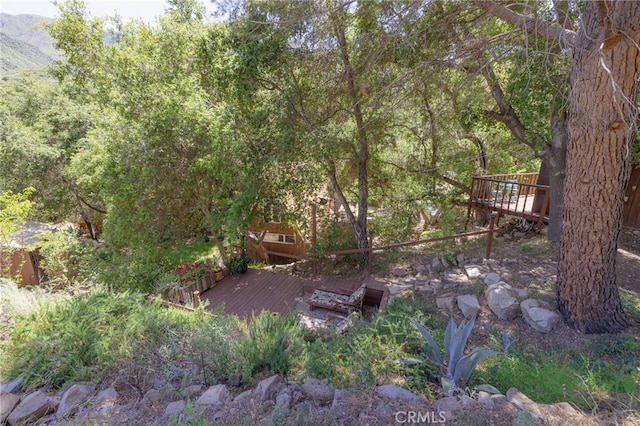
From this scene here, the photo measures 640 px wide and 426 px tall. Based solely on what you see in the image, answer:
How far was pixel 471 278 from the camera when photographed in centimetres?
458

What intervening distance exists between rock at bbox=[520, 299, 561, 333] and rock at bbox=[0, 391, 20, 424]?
487 centimetres

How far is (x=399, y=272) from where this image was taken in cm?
596

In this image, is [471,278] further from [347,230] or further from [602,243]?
[347,230]

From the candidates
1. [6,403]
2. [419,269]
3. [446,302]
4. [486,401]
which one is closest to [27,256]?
[6,403]

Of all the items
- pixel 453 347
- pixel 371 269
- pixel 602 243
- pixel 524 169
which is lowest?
pixel 371 269

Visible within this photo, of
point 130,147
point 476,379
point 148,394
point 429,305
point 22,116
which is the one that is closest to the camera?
point 148,394

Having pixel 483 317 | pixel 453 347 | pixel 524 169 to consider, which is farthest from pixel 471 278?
pixel 524 169

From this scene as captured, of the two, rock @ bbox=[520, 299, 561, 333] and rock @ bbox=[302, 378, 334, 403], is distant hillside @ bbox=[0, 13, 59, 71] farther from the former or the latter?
rock @ bbox=[520, 299, 561, 333]

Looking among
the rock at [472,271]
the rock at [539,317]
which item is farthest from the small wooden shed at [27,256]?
the rock at [539,317]

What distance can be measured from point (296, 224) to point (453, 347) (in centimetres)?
587

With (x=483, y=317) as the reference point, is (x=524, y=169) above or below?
above

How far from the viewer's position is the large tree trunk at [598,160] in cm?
258

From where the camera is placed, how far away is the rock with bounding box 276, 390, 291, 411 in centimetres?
182

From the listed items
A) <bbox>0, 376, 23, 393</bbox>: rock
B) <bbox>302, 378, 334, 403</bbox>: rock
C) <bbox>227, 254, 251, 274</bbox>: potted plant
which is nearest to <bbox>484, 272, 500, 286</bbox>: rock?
<bbox>302, 378, 334, 403</bbox>: rock
